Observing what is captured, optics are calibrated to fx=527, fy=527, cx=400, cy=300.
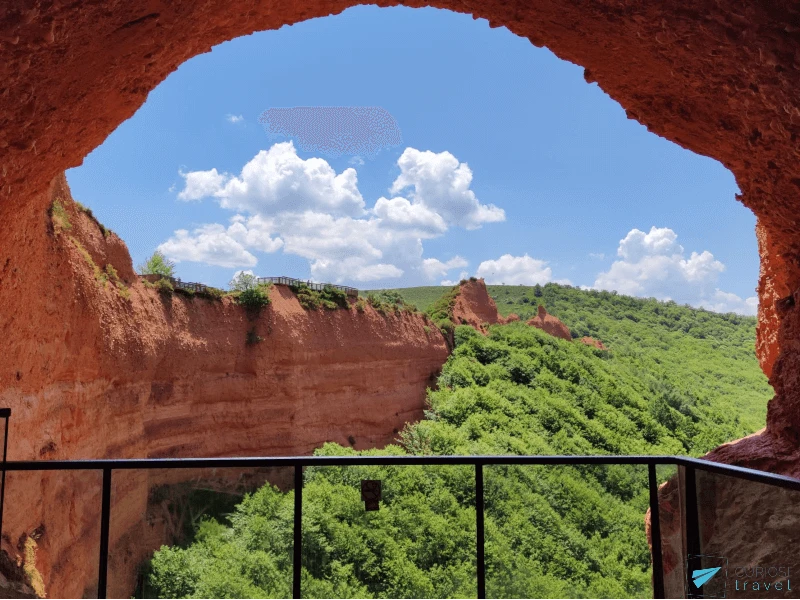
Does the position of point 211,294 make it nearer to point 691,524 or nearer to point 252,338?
point 252,338

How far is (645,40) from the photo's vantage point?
4328 mm

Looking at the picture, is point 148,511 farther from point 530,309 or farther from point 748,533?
point 530,309

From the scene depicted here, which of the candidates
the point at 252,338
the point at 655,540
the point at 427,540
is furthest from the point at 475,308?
the point at 655,540

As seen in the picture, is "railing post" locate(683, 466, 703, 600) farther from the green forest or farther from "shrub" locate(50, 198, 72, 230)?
"shrub" locate(50, 198, 72, 230)

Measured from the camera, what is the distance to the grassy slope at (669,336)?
3447 centimetres

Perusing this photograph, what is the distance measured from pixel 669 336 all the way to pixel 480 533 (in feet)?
171

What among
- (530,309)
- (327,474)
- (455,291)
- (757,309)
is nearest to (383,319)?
(455,291)

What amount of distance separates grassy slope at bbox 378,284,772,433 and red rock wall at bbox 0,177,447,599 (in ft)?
55.9

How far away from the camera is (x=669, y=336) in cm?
4897

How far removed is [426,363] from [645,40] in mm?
18981

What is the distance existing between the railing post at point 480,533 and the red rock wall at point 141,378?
5.76 feet

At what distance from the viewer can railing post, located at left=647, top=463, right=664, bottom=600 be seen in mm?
2850

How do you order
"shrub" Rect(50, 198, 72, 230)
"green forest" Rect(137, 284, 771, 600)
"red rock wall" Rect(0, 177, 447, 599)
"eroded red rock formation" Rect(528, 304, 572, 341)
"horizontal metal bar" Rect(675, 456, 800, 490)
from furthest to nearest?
"eroded red rock formation" Rect(528, 304, 572, 341) < "shrub" Rect(50, 198, 72, 230) < "red rock wall" Rect(0, 177, 447, 599) < "green forest" Rect(137, 284, 771, 600) < "horizontal metal bar" Rect(675, 456, 800, 490)

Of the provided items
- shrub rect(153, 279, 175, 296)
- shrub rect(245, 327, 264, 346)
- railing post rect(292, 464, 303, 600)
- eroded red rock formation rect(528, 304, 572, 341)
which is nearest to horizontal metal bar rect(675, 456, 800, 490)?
railing post rect(292, 464, 303, 600)
